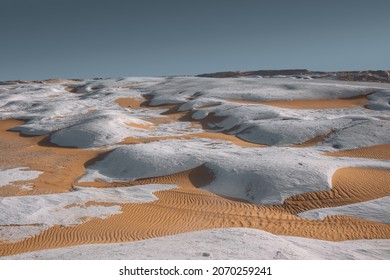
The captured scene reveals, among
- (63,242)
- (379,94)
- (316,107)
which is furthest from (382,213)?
(379,94)

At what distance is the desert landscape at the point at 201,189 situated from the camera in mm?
11703

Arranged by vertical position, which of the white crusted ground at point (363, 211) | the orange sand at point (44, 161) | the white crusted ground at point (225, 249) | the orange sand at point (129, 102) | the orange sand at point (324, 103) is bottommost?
the orange sand at point (44, 161)

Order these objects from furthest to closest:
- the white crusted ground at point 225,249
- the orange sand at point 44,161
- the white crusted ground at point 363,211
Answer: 1. the orange sand at point 44,161
2. the white crusted ground at point 363,211
3. the white crusted ground at point 225,249

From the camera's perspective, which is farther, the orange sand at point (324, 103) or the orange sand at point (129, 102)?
the orange sand at point (129, 102)

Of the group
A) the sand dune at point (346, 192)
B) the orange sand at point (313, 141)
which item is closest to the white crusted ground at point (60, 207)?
the sand dune at point (346, 192)

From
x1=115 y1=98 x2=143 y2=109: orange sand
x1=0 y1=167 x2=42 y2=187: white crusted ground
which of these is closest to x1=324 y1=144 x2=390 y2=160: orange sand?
x1=0 y1=167 x2=42 y2=187: white crusted ground

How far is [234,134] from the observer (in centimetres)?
3266

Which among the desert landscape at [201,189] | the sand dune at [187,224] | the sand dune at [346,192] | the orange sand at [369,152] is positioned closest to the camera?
the desert landscape at [201,189]

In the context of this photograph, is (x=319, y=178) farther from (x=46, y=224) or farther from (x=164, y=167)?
(x=46, y=224)

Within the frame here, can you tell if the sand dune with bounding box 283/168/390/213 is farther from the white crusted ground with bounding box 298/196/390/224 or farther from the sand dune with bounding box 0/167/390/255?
the sand dune with bounding box 0/167/390/255

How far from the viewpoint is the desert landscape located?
11703 millimetres

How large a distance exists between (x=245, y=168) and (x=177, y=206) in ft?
17.3

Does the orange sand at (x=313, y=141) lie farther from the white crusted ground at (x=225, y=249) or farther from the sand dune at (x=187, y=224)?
the white crusted ground at (x=225, y=249)

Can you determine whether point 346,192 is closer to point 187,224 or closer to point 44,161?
point 187,224
